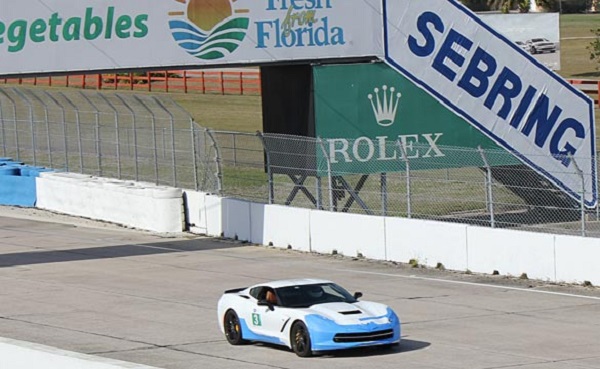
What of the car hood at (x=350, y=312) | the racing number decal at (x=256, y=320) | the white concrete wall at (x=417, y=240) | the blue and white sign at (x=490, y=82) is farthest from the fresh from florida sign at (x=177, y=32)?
the car hood at (x=350, y=312)

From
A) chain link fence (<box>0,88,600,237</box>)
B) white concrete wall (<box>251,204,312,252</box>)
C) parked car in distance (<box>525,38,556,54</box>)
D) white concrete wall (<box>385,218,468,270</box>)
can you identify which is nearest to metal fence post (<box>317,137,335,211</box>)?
chain link fence (<box>0,88,600,237</box>)

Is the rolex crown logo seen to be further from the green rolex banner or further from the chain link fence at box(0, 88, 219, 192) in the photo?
the chain link fence at box(0, 88, 219, 192)

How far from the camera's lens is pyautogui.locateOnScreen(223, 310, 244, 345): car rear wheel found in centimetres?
1662

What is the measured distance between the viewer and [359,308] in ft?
52.1

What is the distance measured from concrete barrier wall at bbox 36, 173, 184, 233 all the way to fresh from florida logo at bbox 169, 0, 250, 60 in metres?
4.86

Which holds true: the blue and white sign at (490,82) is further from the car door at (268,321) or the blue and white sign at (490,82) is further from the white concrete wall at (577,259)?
the car door at (268,321)

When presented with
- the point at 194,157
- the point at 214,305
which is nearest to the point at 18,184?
the point at 194,157

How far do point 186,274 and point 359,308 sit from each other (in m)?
8.68

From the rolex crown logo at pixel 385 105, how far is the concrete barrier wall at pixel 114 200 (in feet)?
16.7

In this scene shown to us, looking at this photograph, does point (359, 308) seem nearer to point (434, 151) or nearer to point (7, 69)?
point (7, 69)

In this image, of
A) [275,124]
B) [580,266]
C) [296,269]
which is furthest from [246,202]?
[580,266]

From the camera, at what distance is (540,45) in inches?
2377

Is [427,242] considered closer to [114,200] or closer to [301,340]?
[301,340]

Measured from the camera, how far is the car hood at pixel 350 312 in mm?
15492
